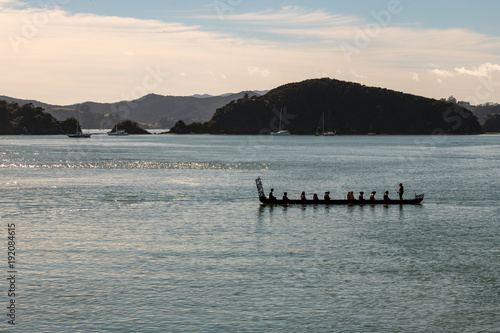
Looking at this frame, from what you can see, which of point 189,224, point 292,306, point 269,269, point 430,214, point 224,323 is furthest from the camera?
point 430,214

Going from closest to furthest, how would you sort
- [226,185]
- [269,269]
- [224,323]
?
[224,323] → [269,269] → [226,185]

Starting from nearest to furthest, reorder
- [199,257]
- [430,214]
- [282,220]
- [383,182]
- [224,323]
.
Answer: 1. [224,323]
2. [199,257]
3. [282,220]
4. [430,214]
5. [383,182]

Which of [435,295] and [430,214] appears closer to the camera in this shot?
[435,295]

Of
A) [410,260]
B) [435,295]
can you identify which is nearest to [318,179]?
[410,260]

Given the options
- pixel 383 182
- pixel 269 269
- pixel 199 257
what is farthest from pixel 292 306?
pixel 383 182

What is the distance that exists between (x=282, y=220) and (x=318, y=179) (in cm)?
5260

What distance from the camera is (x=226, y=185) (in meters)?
104

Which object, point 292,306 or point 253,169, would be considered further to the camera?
point 253,169

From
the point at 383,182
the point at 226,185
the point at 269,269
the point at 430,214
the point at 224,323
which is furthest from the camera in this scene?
the point at 383,182

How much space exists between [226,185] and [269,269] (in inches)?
2438

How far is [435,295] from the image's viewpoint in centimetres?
3675

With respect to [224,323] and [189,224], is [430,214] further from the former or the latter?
[224,323]

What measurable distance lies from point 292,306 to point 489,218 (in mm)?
42431

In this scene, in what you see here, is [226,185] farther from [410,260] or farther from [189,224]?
[410,260]
